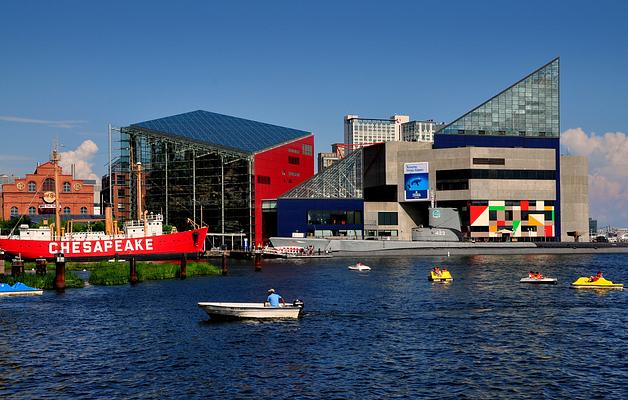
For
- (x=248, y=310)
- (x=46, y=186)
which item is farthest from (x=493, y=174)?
(x=248, y=310)

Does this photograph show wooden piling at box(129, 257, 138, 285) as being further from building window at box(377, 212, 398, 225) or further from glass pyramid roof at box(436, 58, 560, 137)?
glass pyramid roof at box(436, 58, 560, 137)

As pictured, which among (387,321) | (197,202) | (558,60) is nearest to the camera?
(387,321)

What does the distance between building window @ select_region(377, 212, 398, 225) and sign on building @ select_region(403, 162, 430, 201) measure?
5.91 meters

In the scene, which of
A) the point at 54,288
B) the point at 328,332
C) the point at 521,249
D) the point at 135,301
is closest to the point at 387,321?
the point at 328,332

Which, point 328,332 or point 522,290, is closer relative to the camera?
point 328,332

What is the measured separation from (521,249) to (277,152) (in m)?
66.8

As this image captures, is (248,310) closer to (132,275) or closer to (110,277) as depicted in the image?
(132,275)

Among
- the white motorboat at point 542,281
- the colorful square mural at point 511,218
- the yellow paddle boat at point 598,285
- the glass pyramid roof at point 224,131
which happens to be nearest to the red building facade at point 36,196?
the glass pyramid roof at point 224,131

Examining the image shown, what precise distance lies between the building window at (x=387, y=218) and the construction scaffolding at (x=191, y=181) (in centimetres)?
3511

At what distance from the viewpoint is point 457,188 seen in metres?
184

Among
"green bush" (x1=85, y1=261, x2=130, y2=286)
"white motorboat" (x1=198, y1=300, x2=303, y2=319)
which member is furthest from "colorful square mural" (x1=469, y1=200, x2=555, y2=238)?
"white motorboat" (x1=198, y1=300, x2=303, y2=319)

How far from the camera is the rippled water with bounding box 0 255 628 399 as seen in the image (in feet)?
125

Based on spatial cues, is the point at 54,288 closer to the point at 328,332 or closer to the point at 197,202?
the point at 328,332

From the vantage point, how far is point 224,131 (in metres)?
190
